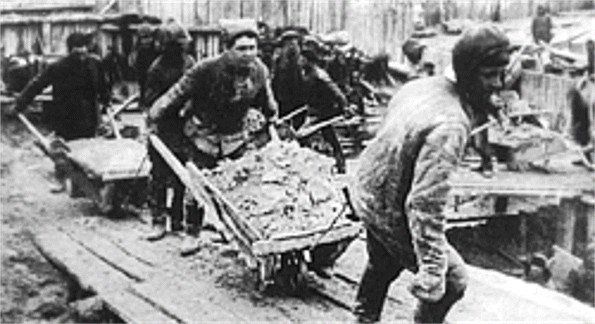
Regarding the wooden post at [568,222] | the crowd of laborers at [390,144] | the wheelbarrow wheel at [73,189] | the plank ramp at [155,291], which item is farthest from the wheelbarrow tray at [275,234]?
the wooden post at [568,222]

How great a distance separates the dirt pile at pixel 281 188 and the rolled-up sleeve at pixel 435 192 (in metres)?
1.76

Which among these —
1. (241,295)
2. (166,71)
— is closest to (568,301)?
(241,295)

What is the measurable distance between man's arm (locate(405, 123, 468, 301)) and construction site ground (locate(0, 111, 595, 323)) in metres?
1.51

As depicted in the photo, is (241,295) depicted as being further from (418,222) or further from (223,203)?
(418,222)

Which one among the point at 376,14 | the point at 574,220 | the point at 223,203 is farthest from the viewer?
the point at 376,14

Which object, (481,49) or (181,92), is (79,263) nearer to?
(181,92)

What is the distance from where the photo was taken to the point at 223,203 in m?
6.23

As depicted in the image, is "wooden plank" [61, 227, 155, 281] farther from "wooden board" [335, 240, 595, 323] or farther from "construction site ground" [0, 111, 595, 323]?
"wooden board" [335, 240, 595, 323]

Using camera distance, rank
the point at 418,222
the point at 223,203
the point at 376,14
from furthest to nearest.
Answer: the point at 376,14 < the point at 223,203 < the point at 418,222

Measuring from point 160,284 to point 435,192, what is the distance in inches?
113

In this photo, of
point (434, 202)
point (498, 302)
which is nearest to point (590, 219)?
point (498, 302)

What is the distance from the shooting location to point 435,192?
439 centimetres

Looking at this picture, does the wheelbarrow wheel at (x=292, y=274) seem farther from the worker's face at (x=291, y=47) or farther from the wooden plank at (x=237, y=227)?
the worker's face at (x=291, y=47)

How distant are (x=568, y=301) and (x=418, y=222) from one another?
9.18 feet
